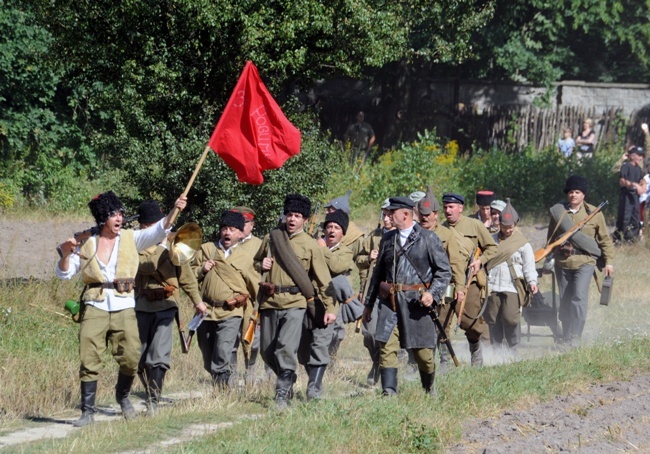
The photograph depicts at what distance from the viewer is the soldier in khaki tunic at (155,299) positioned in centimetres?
1068

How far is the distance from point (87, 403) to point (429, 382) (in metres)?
2.87

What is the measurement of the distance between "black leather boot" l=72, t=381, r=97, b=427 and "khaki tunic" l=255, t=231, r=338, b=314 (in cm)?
187

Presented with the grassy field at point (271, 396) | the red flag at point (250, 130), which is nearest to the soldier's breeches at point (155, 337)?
the grassy field at point (271, 396)

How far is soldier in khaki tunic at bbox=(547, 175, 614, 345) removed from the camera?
561 inches

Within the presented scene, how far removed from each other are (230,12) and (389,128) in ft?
52.7

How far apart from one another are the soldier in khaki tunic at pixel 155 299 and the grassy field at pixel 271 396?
0.44 meters

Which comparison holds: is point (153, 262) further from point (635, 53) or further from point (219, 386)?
point (635, 53)

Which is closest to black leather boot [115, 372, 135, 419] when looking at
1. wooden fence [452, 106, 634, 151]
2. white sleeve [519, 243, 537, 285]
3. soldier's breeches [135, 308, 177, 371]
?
soldier's breeches [135, 308, 177, 371]

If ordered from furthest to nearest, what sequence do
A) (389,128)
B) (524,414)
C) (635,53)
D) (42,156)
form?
(635,53)
(389,128)
(42,156)
(524,414)

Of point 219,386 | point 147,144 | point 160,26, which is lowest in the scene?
point 219,386

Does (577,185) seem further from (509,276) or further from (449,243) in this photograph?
(449,243)

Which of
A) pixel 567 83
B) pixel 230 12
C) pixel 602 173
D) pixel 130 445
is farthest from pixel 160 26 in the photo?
pixel 567 83

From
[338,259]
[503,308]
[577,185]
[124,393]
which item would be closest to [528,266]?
[503,308]

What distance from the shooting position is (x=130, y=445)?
28.8 feet
